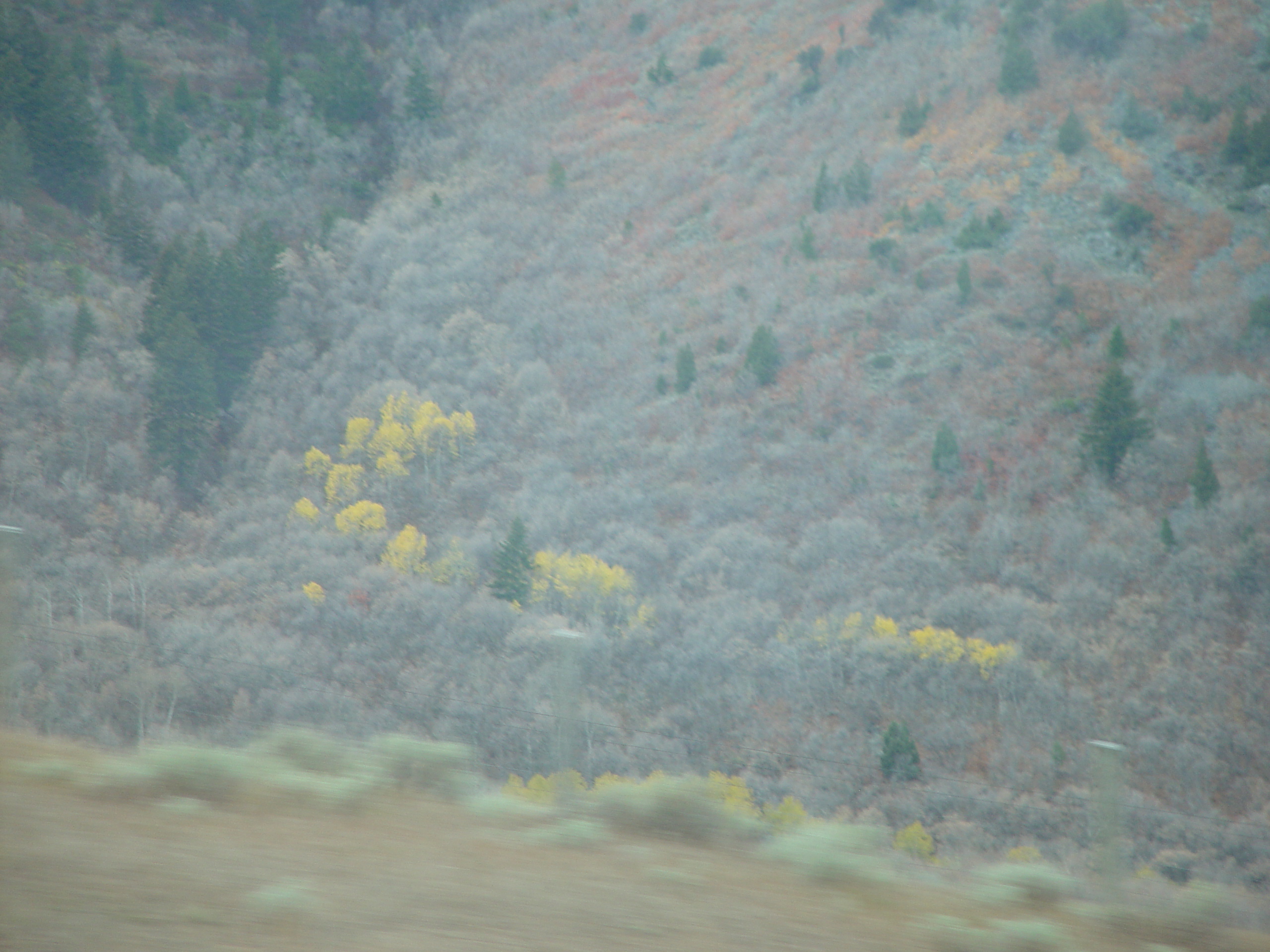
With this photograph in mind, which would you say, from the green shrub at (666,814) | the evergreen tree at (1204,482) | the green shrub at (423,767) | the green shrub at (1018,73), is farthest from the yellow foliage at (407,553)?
the green shrub at (1018,73)

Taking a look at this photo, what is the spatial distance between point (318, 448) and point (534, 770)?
67.2 ft

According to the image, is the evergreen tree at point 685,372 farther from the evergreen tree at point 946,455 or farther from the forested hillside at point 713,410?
the evergreen tree at point 946,455

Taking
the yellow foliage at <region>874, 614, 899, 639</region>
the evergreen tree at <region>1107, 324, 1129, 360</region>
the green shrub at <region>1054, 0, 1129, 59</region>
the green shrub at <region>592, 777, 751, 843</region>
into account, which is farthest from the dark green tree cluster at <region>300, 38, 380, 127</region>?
the green shrub at <region>592, 777, 751, 843</region>

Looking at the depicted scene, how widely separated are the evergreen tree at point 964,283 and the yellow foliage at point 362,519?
22268mm

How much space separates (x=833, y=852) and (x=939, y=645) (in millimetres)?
20284

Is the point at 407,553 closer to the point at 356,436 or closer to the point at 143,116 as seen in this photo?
Result: the point at 356,436

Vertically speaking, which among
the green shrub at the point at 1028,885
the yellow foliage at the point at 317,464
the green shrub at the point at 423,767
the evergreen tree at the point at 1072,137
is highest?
the evergreen tree at the point at 1072,137

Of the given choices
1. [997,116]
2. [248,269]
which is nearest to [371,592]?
[248,269]

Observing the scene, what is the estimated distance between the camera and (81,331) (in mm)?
35031

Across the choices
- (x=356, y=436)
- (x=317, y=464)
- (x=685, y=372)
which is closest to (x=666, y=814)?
(x=685, y=372)

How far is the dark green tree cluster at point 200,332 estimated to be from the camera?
34.1m

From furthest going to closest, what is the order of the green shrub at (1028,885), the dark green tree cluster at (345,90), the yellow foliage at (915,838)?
the dark green tree cluster at (345,90) → the yellow foliage at (915,838) → the green shrub at (1028,885)

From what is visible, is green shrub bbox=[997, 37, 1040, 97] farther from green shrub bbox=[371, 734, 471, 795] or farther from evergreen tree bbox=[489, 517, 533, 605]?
green shrub bbox=[371, 734, 471, 795]

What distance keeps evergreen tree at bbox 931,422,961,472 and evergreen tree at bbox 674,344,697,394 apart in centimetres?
966
